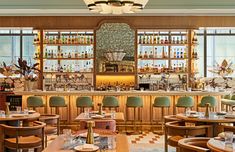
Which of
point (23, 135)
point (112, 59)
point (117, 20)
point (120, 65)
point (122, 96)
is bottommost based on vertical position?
point (23, 135)

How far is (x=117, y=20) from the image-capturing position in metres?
11.9

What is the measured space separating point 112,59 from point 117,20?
1.15 meters

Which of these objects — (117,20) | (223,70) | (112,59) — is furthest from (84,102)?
(223,70)

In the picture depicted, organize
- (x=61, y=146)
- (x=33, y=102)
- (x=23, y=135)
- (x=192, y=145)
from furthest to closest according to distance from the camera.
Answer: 1. (x=33, y=102)
2. (x=23, y=135)
3. (x=192, y=145)
4. (x=61, y=146)

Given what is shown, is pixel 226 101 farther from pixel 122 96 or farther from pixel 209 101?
pixel 122 96

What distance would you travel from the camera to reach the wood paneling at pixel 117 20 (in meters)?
11.9

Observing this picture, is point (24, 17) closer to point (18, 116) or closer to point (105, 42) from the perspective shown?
point (105, 42)

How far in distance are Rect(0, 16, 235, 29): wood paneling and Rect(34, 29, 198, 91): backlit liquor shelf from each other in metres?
0.21

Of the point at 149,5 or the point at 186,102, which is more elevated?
the point at 149,5

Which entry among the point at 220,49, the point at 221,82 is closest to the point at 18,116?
the point at 221,82

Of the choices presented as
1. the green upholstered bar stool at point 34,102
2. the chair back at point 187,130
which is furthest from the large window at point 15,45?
the chair back at point 187,130

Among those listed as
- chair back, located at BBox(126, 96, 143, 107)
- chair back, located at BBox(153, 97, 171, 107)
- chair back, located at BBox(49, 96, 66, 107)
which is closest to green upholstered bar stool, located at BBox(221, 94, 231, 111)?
chair back, located at BBox(153, 97, 171, 107)

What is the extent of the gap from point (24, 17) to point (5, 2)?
1461 mm

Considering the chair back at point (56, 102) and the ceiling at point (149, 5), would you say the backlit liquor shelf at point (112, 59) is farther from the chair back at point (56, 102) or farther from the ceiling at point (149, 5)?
the chair back at point (56, 102)
